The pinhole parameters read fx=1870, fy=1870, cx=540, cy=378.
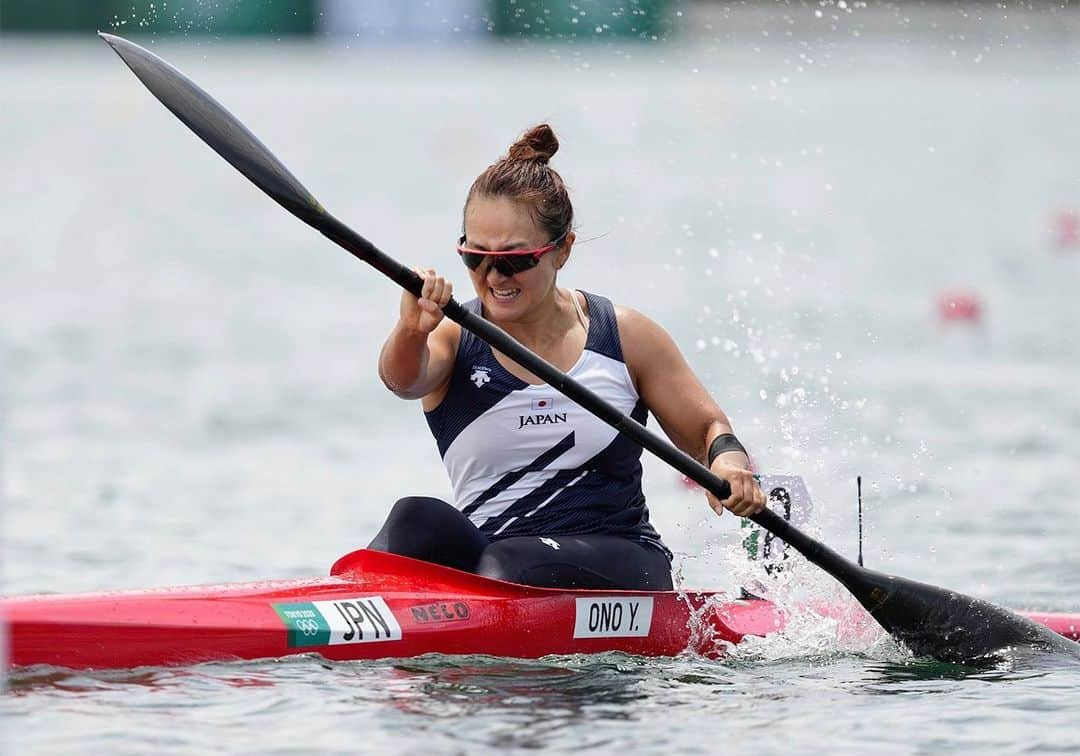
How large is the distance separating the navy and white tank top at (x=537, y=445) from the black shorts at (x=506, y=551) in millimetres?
73

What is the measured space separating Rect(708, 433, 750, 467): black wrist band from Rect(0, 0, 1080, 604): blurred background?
821 mm

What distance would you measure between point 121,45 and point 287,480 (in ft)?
14.6

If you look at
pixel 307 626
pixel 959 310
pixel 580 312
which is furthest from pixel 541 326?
pixel 959 310

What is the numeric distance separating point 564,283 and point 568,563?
12.8 m

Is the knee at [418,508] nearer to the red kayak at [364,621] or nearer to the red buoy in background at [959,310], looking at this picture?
the red kayak at [364,621]

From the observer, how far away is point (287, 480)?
Result: 966cm

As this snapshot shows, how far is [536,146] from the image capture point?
559cm

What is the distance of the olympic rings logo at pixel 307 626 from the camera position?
5180 millimetres

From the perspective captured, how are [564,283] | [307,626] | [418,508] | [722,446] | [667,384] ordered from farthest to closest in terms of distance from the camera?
[564,283] → [667,384] → [722,446] → [418,508] → [307,626]

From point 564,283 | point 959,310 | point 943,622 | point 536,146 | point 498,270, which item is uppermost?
point 564,283

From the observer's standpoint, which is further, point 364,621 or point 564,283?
point 564,283

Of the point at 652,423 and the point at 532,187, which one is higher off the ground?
the point at 532,187

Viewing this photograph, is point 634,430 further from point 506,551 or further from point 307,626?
→ point 307,626

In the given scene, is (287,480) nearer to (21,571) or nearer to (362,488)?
(362,488)
